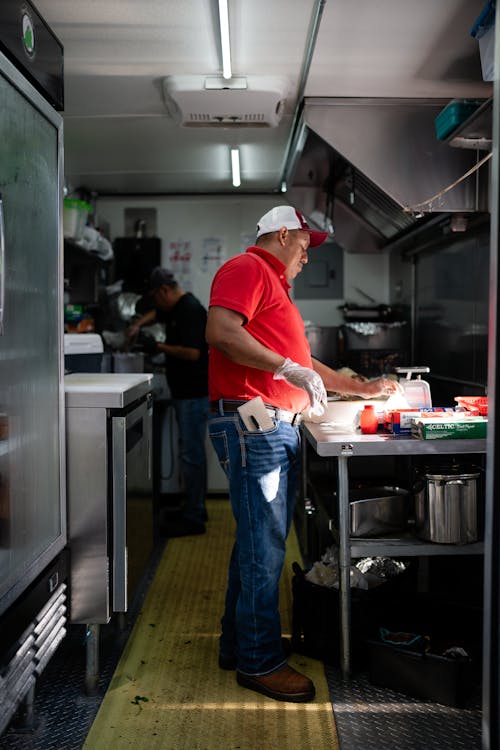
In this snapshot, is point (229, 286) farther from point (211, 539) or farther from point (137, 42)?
point (211, 539)

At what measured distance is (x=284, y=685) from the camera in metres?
2.59

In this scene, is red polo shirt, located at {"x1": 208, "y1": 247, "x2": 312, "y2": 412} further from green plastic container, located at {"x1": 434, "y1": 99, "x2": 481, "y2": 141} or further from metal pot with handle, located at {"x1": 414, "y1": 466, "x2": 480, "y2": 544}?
green plastic container, located at {"x1": 434, "y1": 99, "x2": 481, "y2": 141}

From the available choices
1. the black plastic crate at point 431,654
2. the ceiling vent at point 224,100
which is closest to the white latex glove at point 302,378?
the black plastic crate at point 431,654

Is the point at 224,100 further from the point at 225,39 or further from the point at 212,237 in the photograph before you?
the point at 212,237

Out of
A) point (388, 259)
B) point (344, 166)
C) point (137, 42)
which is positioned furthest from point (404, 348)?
point (137, 42)

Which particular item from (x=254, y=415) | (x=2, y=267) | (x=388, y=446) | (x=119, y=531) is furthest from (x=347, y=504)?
(x=2, y=267)

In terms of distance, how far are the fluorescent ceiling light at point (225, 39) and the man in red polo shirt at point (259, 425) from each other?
0.93 metres

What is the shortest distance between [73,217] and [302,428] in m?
2.25

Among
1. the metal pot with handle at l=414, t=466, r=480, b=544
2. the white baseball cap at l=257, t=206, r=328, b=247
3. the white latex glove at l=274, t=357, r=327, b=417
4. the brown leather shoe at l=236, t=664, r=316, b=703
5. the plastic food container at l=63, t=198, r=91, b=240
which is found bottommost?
the brown leather shoe at l=236, t=664, r=316, b=703

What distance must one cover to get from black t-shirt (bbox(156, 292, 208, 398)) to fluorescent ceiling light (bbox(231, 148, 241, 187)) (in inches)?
39.6

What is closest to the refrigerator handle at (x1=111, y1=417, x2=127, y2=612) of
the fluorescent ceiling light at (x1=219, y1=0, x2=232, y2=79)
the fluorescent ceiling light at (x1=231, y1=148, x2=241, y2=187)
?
the fluorescent ceiling light at (x1=219, y1=0, x2=232, y2=79)

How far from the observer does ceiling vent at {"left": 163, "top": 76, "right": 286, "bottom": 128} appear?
3.57m

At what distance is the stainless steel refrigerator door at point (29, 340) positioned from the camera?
80.0 inches

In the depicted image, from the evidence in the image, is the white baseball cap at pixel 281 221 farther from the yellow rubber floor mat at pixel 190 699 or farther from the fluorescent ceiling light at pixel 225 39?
the yellow rubber floor mat at pixel 190 699
